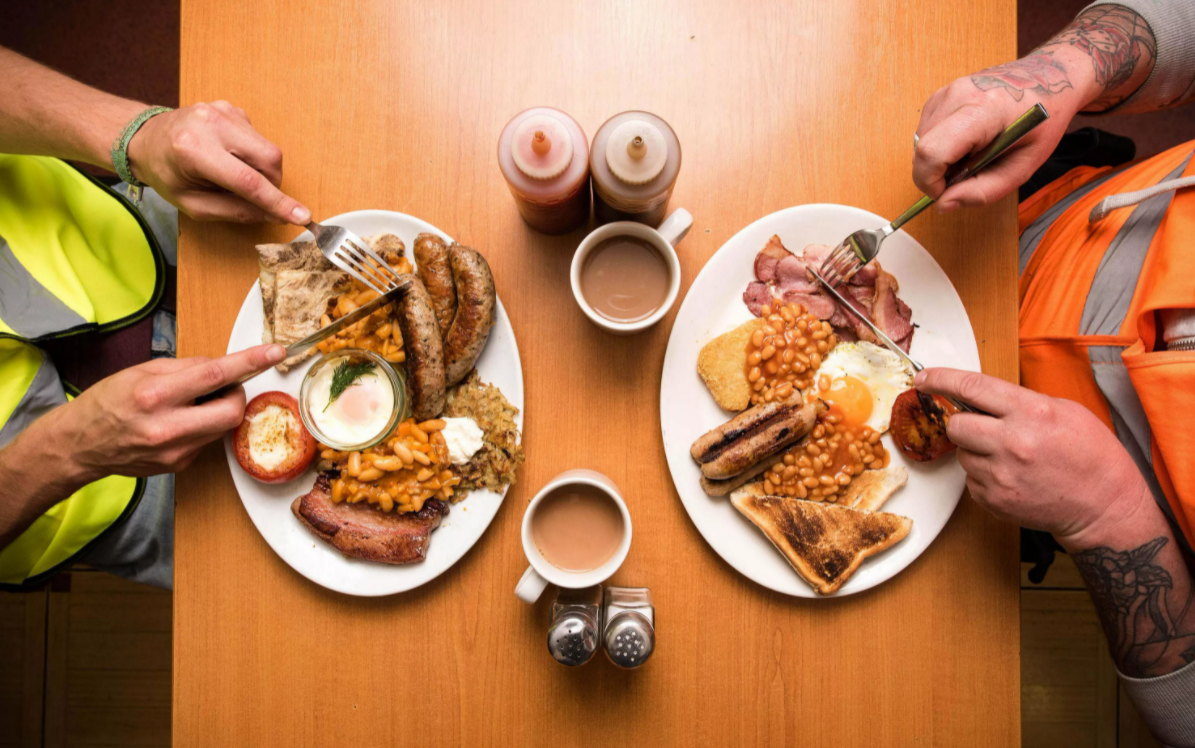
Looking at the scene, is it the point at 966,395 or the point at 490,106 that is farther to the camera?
the point at 490,106

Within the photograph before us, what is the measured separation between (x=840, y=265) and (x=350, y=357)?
1310mm

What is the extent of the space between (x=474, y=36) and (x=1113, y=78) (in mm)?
1718

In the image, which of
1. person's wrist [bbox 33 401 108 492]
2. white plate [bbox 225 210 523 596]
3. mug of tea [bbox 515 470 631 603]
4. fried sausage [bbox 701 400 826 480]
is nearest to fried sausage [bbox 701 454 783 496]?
fried sausage [bbox 701 400 826 480]

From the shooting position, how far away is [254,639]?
65.8 inches

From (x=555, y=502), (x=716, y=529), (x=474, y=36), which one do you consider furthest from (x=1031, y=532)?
(x=474, y=36)

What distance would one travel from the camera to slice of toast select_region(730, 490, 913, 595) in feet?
5.27

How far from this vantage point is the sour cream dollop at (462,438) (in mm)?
1593

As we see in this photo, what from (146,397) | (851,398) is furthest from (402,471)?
(851,398)

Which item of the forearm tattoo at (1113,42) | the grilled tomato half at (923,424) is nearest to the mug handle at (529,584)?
the grilled tomato half at (923,424)

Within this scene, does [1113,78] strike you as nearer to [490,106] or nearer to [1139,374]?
[1139,374]

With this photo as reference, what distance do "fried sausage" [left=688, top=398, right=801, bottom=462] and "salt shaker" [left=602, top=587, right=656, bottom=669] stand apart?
41 centimetres

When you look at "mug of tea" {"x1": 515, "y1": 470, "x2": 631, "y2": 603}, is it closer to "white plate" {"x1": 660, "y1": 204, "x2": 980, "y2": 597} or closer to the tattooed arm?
"white plate" {"x1": 660, "y1": 204, "x2": 980, "y2": 597}

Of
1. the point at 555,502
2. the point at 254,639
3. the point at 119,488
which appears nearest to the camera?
the point at 555,502

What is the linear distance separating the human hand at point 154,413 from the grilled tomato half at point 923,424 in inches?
63.6
